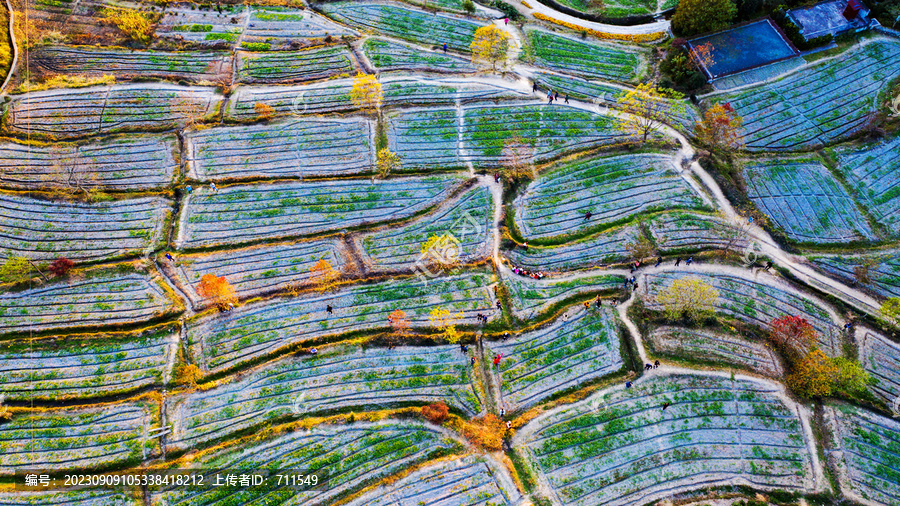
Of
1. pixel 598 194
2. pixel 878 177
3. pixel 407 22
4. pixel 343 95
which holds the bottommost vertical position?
pixel 878 177

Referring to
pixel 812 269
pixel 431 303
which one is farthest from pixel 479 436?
pixel 812 269

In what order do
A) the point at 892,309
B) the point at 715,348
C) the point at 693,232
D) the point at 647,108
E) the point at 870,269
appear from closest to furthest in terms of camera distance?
1. the point at 892,309
2. the point at 715,348
3. the point at 870,269
4. the point at 693,232
5. the point at 647,108

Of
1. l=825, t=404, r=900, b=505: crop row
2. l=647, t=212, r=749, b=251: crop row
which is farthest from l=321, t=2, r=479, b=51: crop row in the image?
l=825, t=404, r=900, b=505: crop row

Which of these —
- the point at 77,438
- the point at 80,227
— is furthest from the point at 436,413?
the point at 80,227

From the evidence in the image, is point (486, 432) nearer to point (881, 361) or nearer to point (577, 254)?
point (577, 254)

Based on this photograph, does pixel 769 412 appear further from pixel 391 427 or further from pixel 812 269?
pixel 391 427

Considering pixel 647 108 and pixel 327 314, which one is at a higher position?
pixel 647 108

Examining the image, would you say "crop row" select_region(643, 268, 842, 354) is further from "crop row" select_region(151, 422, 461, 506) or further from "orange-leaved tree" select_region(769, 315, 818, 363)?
"crop row" select_region(151, 422, 461, 506)
